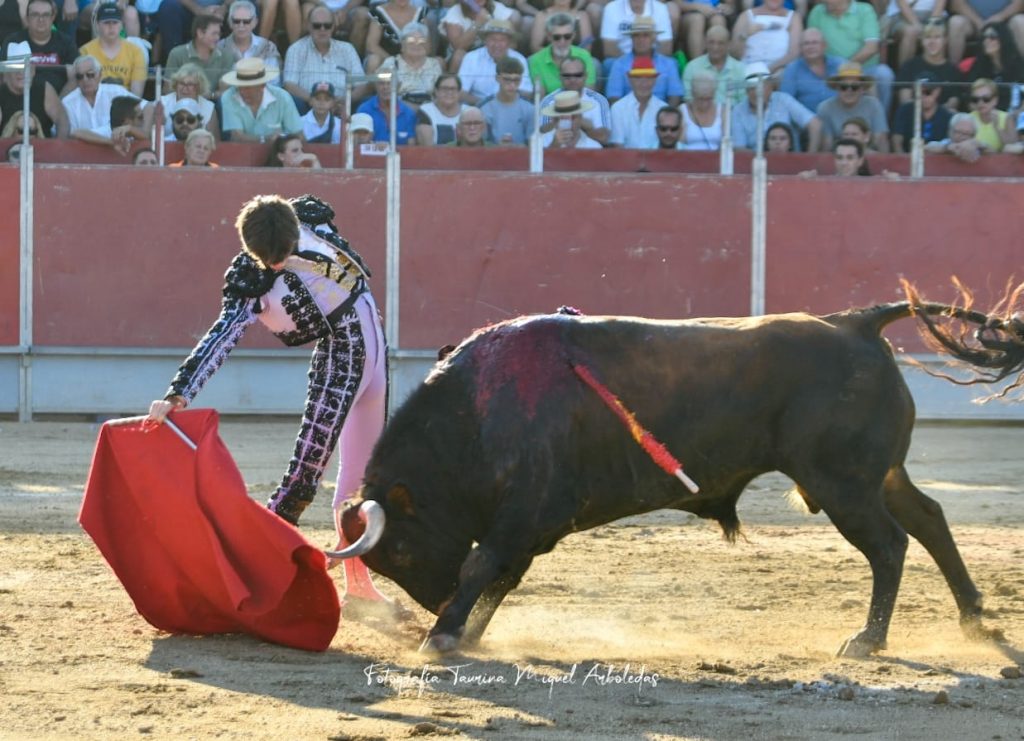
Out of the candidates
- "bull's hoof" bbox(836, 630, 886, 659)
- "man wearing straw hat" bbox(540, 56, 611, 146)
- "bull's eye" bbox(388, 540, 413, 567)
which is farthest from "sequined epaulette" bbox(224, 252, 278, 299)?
"man wearing straw hat" bbox(540, 56, 611, 146)

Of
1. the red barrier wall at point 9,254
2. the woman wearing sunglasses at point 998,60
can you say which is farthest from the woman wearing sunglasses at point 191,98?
the woman wearing sunglasses at point 998,60

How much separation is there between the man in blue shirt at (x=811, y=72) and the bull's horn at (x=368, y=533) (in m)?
6.49

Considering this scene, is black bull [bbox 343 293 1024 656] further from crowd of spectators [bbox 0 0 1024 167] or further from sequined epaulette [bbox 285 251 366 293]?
crowd of spectators [bbox 0 0 1024 167]

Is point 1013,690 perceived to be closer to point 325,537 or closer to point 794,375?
point 794,375

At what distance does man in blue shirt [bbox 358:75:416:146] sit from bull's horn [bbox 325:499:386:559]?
5877 millimetres

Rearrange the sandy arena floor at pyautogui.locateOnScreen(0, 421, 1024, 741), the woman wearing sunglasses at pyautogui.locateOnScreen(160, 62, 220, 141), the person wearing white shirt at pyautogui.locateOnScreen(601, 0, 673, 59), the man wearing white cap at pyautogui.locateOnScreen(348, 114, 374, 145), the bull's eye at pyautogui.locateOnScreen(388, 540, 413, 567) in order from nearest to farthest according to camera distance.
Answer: the sandy arena floor at pyautogui.locateOnScreen(0, 421, 1024, 741), the bull's eye at pyautogui.locateOnScreen(388, 540, 413, 567), the woman wearing sunglasses at pyautogui.locateOnScreen(160, 62, 220, 141), the man wearing white cap at pyautogui.locateOnScreen(348, 114, 374, 145), the person wearing white shirt at pyautogui.locateOnScreen(601, 0, 673, 59)

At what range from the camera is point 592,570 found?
5.84 m

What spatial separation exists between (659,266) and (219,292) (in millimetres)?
2689

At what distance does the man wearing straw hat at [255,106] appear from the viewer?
982cm

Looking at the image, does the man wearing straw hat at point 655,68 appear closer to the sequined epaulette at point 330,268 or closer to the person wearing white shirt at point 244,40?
the person wearing white shirt at point 244,40

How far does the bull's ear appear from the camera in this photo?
15.0 ft

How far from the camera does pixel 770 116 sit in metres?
10.4

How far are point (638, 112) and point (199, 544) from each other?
638 cm

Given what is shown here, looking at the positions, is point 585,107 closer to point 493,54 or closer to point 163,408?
point 493,54
